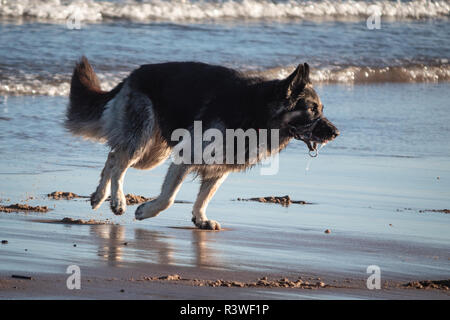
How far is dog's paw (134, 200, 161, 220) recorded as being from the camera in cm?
675

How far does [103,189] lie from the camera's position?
718 centimetres

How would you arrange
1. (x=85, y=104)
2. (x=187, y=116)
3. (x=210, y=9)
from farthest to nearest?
(x=210, y=9) → (x=85, y=104) → (x=187, y=116)

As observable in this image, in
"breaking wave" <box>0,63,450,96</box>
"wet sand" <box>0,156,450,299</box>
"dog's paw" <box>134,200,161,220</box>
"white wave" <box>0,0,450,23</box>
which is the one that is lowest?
"wet sand" <box>0,156,450,299</box>

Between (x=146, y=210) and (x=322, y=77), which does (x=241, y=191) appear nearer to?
(x=146, y=210)

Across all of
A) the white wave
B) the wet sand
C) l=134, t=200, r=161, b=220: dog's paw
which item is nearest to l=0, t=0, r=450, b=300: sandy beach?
the wet sand

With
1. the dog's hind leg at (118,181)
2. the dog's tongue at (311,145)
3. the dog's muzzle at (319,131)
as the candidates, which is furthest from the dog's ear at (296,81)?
the dog's hind leg at (118,181)

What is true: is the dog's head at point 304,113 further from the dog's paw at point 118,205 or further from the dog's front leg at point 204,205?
the dog's paw at point 118,205

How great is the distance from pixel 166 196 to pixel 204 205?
0.38 m

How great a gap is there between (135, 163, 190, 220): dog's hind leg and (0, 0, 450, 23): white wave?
37.5ft

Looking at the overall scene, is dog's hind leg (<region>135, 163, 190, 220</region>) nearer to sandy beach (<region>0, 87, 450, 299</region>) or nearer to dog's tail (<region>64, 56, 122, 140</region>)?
sandy beach (<region>0, 87, 450, 299</region>)

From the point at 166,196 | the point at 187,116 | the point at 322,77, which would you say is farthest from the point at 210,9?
the point at 166,196

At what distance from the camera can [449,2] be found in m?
27.6

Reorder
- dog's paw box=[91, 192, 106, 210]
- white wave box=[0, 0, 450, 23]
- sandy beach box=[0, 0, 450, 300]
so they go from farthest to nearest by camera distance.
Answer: white wave box=[0, 0, 450, 23] → dog's paw box=[91, 192, 106, 210] → sandy beach box=[0, 0, 450, 300]

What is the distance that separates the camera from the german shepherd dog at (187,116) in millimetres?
6613
